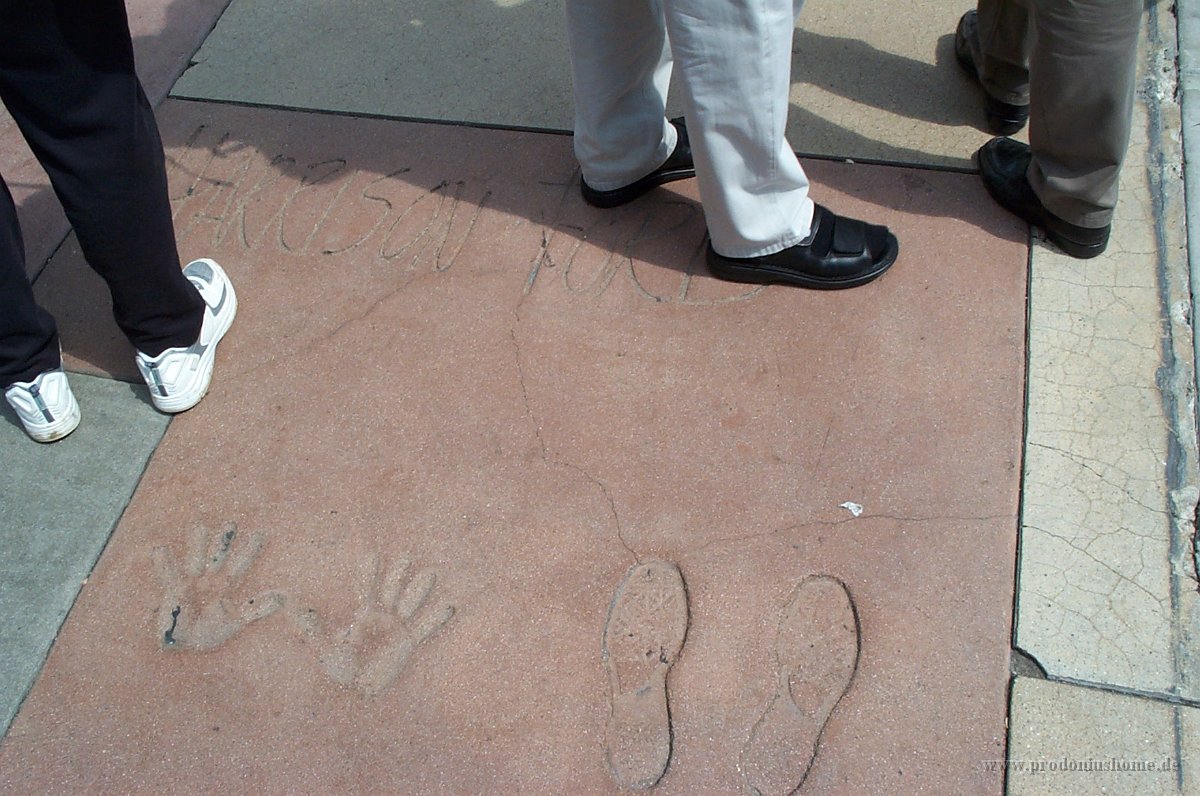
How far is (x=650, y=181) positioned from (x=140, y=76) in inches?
63.3

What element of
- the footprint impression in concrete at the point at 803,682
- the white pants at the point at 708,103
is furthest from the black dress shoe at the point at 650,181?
the footprint impression in concrete at the point at 803,682

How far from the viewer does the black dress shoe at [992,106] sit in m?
2.53

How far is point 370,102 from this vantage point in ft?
9.25

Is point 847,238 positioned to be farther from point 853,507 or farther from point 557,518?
point 557,518

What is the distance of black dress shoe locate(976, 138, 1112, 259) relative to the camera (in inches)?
88.3

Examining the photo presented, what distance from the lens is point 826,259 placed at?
222 centimetres

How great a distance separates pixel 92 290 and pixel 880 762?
207 cm

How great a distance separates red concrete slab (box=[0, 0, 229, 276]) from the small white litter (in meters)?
2.02

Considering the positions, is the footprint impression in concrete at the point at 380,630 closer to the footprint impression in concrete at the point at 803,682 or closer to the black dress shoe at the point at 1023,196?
the footprint impression in concrete at the point at 803,682

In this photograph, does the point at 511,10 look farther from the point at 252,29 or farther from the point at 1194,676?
the point at 1194,676

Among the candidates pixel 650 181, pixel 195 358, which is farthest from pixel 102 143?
pixel 650 181

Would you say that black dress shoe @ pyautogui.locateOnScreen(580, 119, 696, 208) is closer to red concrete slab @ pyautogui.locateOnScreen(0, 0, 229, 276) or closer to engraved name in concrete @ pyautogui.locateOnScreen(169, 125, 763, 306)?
engraved name in concrete @ pyautogui.locateOnScreen(169, 125, 763, 306)

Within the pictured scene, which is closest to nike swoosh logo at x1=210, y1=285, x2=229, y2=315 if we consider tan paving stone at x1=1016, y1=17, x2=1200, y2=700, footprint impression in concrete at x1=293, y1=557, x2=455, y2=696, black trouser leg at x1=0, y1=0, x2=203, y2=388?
black trouser leg at x1=0, y1=0, x2=203, y2=388

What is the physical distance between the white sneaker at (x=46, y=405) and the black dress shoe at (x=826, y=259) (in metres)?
1.45
